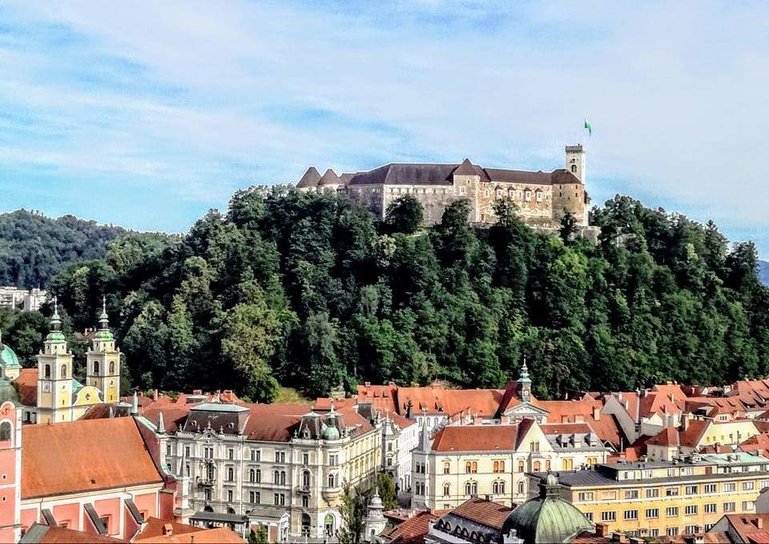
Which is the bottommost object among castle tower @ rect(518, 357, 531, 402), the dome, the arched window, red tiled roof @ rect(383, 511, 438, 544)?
red tiled roof @ rect(383, 511, 438, 544)

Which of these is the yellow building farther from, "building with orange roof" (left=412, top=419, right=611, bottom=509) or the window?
"building with orange roof" (left=412, top=419, right=611, bottom=509)

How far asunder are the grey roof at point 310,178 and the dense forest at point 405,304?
4.91m

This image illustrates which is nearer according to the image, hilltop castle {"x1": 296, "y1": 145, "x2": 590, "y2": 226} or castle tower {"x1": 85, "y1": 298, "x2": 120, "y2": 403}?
castle tower {"x1": 85, "y1": 298, "x2": 120, "y2": 403}

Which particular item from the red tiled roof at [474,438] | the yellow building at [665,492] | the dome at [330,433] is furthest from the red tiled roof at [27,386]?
the yellow building at [665,492]

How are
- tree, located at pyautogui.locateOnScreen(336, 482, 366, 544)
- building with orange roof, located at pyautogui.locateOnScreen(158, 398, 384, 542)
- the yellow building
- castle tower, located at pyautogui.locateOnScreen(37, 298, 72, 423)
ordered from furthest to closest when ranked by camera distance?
castle tower, located at pyautogui.locateOnScreen(37, 298, 72, 423) → building with orange roof, located at pyautogui.locateOnScreen(158, 398, 384, 542) → the yellow building → tree, located at pyautogui.locateOnScreen(336, 482, 366, 544)

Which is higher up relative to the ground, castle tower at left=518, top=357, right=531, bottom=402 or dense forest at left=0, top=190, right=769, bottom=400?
dense forest at left=0, top=190, right=769, bottom=400

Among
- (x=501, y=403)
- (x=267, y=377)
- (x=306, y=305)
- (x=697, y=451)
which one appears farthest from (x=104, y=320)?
(x=697, y=451)

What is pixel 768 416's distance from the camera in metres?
77.3

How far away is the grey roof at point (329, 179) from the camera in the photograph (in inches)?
4097

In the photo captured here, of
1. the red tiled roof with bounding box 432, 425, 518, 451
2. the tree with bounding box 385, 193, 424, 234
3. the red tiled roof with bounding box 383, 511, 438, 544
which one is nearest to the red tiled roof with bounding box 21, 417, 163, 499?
the red tiled roof with bounding box 383, 511, 438, 544

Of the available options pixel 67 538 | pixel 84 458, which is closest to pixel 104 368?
pixel 84 458

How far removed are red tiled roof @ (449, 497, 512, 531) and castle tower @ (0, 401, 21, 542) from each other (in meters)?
16.0

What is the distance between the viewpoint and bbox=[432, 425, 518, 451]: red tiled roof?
2373 inches

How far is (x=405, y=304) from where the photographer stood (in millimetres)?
92125
